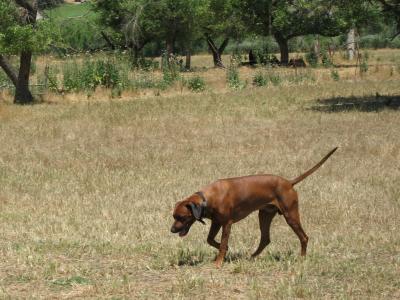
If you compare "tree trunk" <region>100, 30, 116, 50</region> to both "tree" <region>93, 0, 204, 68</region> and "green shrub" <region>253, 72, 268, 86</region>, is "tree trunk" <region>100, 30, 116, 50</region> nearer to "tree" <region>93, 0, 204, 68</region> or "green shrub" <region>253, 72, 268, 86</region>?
"tree" <region>93, 0, 204, 68</region>

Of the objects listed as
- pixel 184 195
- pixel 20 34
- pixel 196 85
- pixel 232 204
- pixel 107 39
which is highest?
pixel 107 39

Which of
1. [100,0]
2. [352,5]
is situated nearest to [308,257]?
[352,5]

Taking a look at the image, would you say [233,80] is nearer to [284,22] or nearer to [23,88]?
[23,88]

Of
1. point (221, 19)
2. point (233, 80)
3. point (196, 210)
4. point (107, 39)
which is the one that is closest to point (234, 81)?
point (233, 80)

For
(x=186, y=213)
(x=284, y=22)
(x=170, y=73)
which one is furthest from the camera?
(x=284, y=22)

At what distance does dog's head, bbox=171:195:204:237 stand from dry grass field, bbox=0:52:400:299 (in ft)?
1.51

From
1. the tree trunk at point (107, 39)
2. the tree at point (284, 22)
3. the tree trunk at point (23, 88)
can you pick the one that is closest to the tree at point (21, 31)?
the tree trunk at point (23, 88)

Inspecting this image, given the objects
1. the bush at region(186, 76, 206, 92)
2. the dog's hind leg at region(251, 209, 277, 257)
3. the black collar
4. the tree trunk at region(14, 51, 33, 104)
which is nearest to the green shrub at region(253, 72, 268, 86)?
the bush at region(186, 76, 206, 92)

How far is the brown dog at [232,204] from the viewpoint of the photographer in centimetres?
689

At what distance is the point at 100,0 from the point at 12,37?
2400cm

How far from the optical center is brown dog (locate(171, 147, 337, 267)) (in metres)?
6.89

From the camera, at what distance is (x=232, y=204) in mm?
7070

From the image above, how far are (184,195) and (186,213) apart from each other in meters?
4.39

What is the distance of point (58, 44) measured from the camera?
2598cm
